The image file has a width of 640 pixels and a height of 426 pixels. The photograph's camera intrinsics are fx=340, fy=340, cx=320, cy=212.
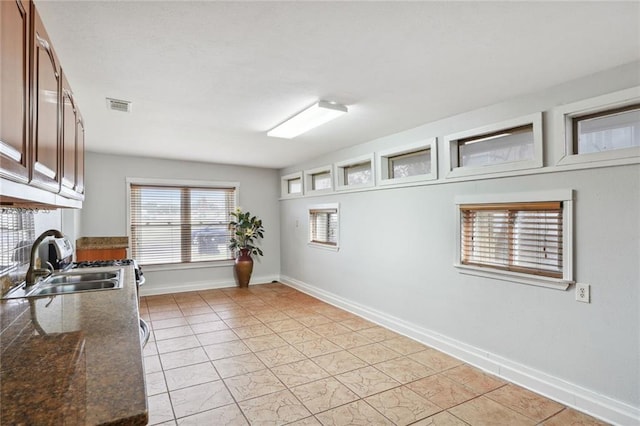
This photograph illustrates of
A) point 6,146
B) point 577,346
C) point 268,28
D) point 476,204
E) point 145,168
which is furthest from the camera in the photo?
point 145,168

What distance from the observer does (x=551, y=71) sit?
2.30 m

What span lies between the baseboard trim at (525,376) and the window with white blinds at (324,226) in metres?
1.44

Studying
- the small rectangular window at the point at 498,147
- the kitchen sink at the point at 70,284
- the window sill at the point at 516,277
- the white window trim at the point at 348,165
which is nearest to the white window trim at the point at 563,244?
the window sill at the point at 516,277

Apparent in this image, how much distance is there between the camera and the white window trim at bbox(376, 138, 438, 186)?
3443 mm

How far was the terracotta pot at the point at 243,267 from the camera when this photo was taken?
20.4 ft

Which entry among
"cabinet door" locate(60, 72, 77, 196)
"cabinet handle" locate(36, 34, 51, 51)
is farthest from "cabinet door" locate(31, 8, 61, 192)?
"cabinet door" locate(60, 72, 77, 196)

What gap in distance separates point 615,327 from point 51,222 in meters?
4.72

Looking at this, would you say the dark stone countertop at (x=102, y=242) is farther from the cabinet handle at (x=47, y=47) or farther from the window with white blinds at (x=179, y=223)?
the cabinet handle at (x=47, y=47)

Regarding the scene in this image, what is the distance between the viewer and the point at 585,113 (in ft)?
7.86

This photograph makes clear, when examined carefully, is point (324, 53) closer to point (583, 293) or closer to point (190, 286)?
point (583, 293)

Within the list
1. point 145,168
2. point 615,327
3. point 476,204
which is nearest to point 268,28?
point 476,204

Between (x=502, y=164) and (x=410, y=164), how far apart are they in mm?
1211

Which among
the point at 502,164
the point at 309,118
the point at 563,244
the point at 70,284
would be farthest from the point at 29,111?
the point at 563,244

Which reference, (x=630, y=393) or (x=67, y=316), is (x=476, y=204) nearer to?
(x=630, y=393)
